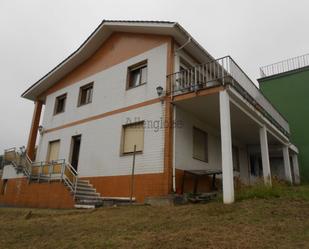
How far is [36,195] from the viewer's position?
39.7 feet

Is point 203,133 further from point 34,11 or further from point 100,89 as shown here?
point 34,11

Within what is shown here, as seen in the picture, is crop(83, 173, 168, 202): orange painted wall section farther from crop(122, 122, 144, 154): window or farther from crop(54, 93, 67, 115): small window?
crop(54, 93, 67, 115): small window

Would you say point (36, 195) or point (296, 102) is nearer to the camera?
point (36, 195)

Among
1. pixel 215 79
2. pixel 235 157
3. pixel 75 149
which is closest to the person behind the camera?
pixel 215 79

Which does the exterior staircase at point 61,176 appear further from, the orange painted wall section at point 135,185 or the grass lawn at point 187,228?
the grass lawn at point 187,228

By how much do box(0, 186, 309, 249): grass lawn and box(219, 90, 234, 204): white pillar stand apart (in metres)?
0.47

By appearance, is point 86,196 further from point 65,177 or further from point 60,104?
point 60,104

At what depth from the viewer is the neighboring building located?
17.1 meters

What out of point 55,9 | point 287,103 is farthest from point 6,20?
point 287,103

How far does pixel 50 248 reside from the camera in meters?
4.64

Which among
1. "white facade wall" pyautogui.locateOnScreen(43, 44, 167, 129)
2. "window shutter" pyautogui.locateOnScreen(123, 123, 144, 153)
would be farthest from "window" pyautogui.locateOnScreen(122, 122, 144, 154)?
"white facade wall" pyautogui.locateOnScreen(43, 44, 167, 129)

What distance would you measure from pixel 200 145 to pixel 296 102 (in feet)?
33.1

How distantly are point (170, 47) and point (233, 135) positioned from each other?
20.0ft

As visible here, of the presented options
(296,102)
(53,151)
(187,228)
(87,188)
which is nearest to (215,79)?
(187,228)
